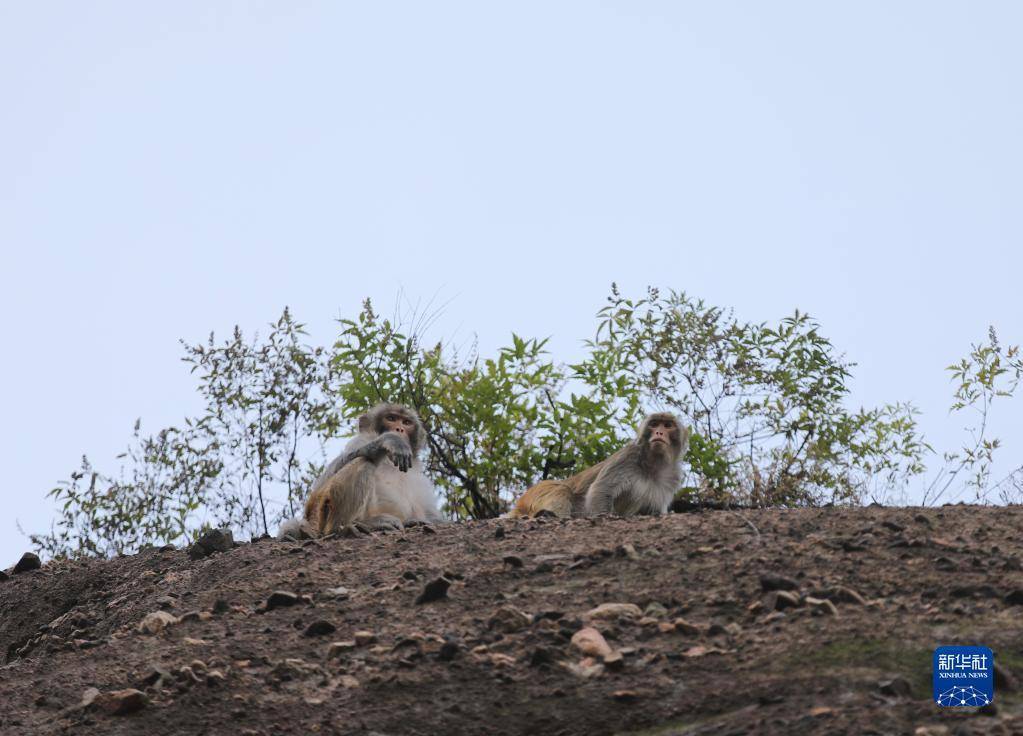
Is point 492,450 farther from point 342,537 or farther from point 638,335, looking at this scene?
point 342,537

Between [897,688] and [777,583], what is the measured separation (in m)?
1.56

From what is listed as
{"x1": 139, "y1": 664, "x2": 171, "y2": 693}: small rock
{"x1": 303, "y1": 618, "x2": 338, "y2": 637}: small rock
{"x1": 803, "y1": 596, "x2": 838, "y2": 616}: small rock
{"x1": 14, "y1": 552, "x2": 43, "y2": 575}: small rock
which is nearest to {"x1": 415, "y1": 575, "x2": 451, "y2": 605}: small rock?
{"x1": 303, "y1": 618, "x2": 338, "y2": 637}: small rock

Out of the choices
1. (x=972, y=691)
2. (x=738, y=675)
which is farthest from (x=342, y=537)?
(x=972, y=691)

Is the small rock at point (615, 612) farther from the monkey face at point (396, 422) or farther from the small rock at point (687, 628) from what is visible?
the monkey face at point (396, 422)

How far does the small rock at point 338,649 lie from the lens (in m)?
7.06

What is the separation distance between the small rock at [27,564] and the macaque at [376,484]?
235 centimetres

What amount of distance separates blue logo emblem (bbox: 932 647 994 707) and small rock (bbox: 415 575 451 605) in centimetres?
290

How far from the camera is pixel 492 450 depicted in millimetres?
14039

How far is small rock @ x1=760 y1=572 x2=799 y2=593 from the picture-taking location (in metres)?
7.02

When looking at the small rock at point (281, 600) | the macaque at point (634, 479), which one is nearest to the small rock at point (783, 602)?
the small rock at point (281, 600)

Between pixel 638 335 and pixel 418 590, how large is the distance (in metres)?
7.13

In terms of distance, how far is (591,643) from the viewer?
6480 mm

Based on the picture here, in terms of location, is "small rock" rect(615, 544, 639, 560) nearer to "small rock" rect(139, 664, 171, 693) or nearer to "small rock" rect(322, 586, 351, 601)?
"small rock" rect(322, 586, 351, 601)

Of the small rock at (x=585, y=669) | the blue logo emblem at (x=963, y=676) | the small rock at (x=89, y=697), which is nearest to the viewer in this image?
the blue logo emblem at (x=963, y=676)
